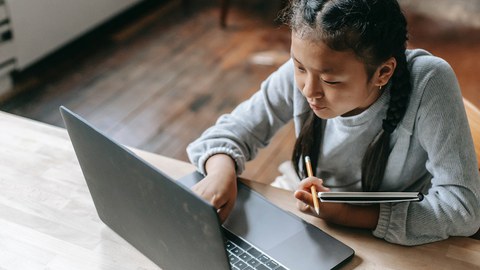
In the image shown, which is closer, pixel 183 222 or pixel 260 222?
pixel 183 222

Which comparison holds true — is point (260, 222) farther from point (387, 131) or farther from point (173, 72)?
point (173, 72)

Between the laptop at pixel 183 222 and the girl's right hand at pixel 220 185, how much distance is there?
0.02m

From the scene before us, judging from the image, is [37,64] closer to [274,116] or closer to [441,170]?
[274,116]

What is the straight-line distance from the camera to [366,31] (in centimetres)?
96

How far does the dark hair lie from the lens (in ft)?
3.11

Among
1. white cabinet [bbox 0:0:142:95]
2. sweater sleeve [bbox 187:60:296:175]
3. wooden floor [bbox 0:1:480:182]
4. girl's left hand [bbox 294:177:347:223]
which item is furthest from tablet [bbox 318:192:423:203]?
white cabinet [bbox 0:0:142:95]

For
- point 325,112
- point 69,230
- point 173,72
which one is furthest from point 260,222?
point 173,72

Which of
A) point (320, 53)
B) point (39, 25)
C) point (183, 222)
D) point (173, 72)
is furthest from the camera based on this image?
point (173, 72)

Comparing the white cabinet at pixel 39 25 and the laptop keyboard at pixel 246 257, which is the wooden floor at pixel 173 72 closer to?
the white cabinet at pixel 39 25

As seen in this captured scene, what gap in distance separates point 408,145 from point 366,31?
26 centimetres

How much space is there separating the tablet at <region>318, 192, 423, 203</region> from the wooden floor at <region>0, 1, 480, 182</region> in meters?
1.36

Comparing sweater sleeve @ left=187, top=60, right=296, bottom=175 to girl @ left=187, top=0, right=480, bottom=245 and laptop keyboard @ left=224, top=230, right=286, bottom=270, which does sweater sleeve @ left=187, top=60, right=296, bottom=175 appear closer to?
girl @ left=187, top=0, right=480, bottom=245

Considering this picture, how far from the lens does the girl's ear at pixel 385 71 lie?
100 cm

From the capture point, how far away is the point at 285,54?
129 inches
